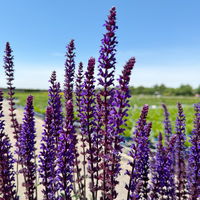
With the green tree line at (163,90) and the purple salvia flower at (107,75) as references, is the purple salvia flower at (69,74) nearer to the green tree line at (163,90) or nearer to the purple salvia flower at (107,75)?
the purple salvia flower at (107,75)

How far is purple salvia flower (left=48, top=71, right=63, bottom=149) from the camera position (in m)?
5.04

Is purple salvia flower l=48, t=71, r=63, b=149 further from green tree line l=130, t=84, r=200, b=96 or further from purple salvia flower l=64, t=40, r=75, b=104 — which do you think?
green tree line l=130, t=84, r=200, b=96

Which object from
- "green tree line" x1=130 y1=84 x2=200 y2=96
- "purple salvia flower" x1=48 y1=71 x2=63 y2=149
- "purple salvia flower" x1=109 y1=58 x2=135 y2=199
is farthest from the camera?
"green tree line" x1=130 y1=84 x2=200 y2=96

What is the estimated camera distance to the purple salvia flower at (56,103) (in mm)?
5041

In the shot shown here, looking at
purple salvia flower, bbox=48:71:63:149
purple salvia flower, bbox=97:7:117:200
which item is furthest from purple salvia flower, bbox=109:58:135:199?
purple salvia flower, bbox=48:71:63:149

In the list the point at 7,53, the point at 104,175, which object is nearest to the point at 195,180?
the point at 104,175

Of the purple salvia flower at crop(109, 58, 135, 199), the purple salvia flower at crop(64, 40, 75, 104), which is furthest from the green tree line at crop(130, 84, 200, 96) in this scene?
the purple salvia flower at crop(109, 58, 135, 199)

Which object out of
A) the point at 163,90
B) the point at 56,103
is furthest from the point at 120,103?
the point at 163,90

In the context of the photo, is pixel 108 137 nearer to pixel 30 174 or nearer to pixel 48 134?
pixel 48 134

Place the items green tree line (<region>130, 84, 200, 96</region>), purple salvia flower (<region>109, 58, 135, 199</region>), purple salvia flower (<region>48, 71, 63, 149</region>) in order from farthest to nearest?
green tree line (<region>130, 84, 200, 96</region>), purple salvia flower (<region>48, 71, 63, 149</region>), purple salvia flower (<region>109, 58, 135, 199</region>)

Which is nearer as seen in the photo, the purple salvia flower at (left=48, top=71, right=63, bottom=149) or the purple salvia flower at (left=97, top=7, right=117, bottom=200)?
the purple salvia flower at (left=97, top=7, right=117, bottom=200)

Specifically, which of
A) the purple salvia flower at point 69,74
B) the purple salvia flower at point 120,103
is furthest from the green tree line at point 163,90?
the purple salvia flower at point 120,103

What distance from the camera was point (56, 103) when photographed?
5.25 meters

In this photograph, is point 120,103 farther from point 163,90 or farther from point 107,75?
point 163,90
